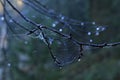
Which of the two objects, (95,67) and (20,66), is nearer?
(95,67)

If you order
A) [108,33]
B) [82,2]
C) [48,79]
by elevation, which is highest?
[82,2]

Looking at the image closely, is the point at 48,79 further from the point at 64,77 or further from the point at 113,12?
the point at 113,12

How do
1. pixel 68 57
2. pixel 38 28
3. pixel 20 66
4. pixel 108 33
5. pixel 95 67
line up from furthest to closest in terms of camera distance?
pixel 20 66 < pixel 108 33 < pixel 95 67 < pixel 68 57 < pixel 38 28

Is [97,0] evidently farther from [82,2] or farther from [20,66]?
[20,66]

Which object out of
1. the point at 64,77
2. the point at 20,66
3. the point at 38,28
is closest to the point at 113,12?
the point at 64,77

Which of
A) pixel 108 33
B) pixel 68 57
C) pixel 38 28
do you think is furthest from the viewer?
pixel 108 33

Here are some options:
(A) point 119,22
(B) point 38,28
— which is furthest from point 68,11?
Answer: (B) point 38,28

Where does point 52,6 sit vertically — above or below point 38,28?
above
